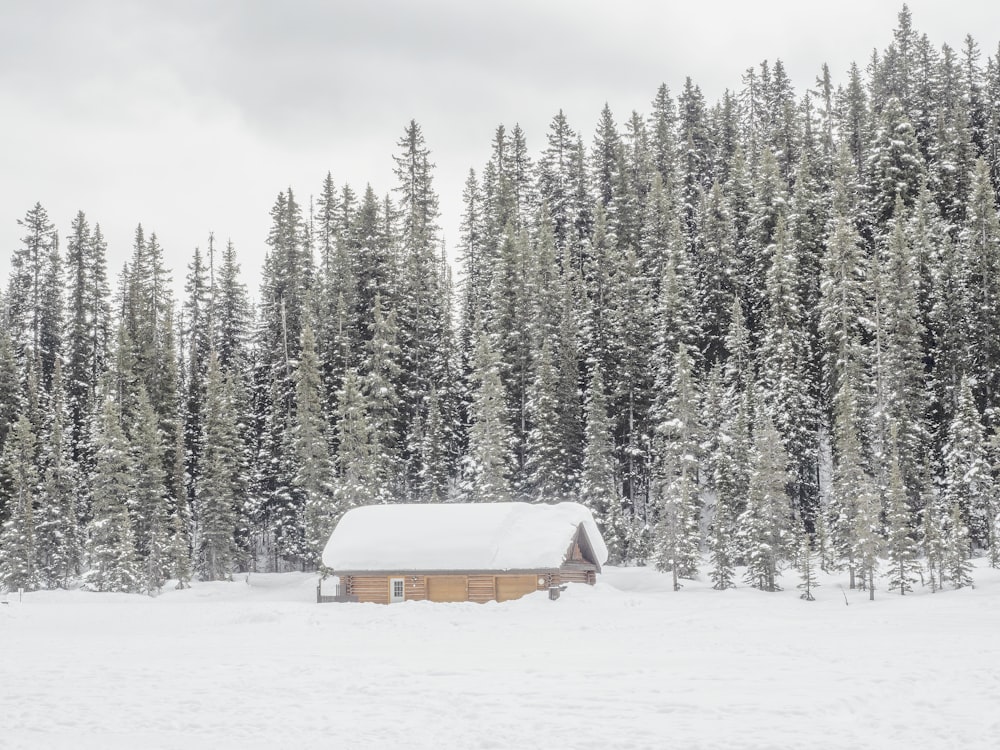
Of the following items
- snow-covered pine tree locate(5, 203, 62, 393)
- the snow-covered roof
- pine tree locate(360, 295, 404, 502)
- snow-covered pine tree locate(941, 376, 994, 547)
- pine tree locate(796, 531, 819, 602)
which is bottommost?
pine tree locate(796, 531, 819, 602)

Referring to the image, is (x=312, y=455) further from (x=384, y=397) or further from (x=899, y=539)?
(x=899, y=539)

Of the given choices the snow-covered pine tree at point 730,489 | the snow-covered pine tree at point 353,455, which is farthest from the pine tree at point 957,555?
the snow-covered pine tree at point 353,455

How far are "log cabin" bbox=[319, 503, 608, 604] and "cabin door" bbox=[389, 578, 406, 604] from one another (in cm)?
5

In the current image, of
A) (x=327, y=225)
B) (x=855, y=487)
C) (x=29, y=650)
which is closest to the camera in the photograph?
(x=29, y=650)

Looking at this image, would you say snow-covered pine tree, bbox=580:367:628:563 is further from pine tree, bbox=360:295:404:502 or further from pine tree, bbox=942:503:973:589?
pine tree, bbox=942:503:973:589

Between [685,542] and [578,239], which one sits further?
A: [578,239]

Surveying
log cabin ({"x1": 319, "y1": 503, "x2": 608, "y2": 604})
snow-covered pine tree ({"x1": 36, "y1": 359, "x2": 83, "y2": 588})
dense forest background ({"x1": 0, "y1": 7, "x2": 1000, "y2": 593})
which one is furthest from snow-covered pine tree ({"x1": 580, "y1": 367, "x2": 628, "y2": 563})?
snow-covered pine tree ({"x1": 36, "y1": 359, "x2": 83, "y2": 588})

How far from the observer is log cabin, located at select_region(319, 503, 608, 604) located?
137 ft

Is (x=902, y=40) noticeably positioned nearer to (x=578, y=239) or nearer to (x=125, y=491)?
(x=578, y=239)

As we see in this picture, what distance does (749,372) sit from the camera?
5531 cm

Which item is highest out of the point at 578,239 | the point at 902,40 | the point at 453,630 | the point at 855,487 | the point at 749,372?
the point at 902,40

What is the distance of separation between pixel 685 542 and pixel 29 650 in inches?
1263

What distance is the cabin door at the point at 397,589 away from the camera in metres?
42.9

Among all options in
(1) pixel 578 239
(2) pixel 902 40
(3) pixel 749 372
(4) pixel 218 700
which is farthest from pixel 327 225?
(4) pixel 218 700
